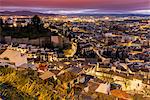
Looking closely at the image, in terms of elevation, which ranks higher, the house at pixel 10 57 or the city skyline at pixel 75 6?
the city skyline at pixel 75 6

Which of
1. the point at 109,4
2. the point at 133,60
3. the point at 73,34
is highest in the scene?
the point at 109,4

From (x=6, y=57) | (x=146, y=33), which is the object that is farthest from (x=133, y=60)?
(x=6, y=57)

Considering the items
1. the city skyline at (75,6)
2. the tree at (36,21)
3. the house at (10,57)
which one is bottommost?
the house at (10,57)

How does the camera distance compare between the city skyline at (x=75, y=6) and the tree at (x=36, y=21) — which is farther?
the tree at (x=36, y=21)

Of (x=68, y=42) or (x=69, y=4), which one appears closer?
(x=69, y=4)

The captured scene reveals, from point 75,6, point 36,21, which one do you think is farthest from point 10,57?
point 36,21

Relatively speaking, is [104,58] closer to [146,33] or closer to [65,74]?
[146,33]

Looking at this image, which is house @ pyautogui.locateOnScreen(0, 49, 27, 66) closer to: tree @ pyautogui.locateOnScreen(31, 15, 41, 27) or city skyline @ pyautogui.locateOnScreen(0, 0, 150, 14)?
city skyline @ pyautogui.locateOnScreen(0, 0, 150, 14)

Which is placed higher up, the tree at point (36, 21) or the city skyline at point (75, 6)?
the city skyline at point (75, 6)

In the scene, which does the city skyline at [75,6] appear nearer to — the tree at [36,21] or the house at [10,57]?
the house at [10,57]

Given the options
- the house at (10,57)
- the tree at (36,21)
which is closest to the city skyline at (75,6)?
the house at (10,57)

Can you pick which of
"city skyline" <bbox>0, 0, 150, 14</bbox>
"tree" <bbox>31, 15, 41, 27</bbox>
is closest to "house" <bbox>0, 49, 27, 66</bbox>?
"city skyline" <bbox>0, 0, 150, 14</bbox>
